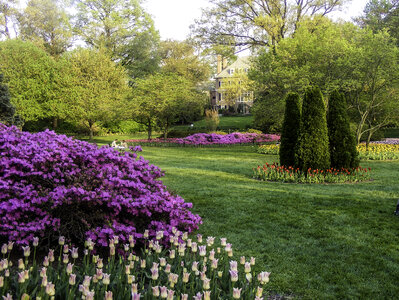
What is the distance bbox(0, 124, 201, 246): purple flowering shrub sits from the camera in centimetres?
349

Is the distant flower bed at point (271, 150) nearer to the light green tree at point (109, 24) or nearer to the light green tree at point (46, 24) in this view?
the light green tree at point (109, 24)

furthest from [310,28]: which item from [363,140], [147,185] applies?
[147,185]

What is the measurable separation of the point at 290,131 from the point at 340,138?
138 centimetres

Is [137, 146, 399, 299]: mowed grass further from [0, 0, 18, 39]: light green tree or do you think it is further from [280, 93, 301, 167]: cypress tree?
[0, 0, 18, 39]: light green tree

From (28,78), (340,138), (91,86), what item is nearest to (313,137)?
(340,138)

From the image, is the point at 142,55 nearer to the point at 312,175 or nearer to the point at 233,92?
the point at 233,92

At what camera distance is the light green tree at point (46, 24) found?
119ft

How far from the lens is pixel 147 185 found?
174 inches

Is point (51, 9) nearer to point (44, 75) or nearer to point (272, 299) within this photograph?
point (44, 75)

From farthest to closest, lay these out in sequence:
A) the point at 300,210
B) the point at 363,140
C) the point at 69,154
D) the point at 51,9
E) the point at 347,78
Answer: the point at 51,9 → the point at 363,140 → the point at 347,78 → the point at 300,210 → the point at 69,154

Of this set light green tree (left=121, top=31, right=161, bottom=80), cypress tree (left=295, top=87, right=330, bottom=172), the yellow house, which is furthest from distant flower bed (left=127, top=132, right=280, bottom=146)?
light green tree (left=121, top=31, right=161, bottom=80)

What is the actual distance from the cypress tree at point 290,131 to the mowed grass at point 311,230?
63.1 inches

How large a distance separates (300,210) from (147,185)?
2.90 m

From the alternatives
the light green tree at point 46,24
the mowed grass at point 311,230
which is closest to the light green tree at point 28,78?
the light green tree at point 46,24
